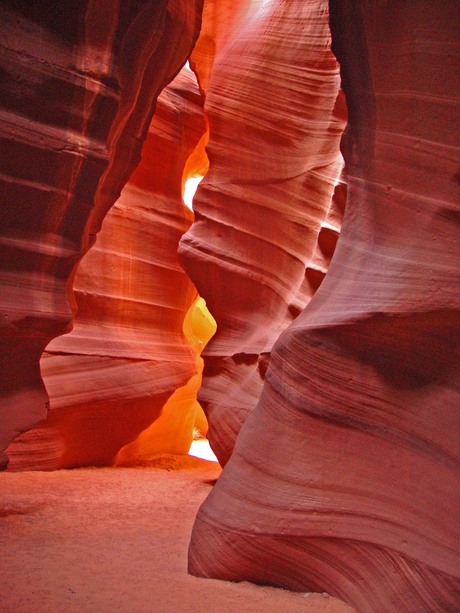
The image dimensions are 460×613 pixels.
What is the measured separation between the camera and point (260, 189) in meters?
6.20

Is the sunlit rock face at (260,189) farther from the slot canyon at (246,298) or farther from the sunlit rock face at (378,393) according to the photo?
the sunlit rock face at (378,393)

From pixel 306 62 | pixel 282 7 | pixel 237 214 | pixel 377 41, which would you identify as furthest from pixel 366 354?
pixel 282 7

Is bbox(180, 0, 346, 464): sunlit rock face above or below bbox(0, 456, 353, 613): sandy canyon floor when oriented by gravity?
above

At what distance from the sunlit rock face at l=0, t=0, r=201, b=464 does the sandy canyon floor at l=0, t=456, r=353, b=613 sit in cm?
69

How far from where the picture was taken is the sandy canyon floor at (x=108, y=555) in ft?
8.74

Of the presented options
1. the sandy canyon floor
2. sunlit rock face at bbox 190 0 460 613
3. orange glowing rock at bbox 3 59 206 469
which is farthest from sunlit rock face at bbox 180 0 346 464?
sunlit rock face at bbox 190 0 460 613

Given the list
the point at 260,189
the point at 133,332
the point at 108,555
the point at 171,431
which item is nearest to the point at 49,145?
the point at 108,555

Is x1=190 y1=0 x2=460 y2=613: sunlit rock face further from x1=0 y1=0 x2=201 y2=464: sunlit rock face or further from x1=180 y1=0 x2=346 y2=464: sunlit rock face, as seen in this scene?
x1=180 y1=0 x2=346 y2=464: sunlit rock face

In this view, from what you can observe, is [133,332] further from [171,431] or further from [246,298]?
[246,298]

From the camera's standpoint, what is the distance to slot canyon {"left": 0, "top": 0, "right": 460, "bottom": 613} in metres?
2.83

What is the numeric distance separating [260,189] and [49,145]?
8.49 feet

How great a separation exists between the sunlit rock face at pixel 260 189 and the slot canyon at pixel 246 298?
0.8 inches

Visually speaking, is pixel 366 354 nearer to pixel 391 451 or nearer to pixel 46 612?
pixel 391 451

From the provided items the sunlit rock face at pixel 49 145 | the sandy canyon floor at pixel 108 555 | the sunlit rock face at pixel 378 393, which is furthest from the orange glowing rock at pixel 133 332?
the sunlit rock face at pixel 378 393
